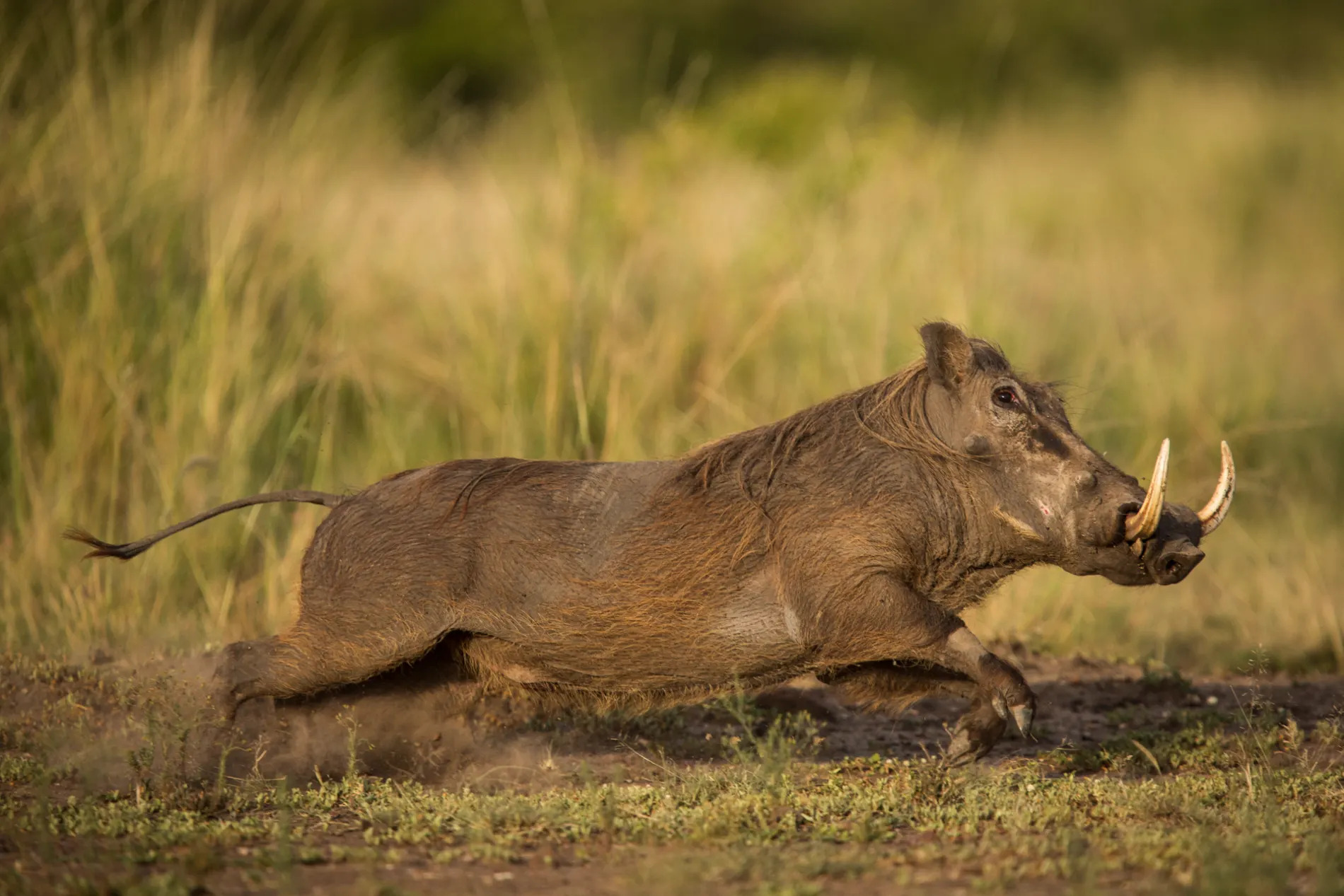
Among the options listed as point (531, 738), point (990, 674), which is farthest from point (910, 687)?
point (531, 738)

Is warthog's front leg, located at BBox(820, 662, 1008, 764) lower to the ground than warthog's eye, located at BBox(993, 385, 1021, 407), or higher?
lower

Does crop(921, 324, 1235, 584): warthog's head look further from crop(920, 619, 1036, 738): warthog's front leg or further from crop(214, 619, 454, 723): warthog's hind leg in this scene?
crop(214, 619, 454, 723): warthog's hind leg

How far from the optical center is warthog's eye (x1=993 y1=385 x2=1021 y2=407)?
4.20m

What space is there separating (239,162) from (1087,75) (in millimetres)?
12723

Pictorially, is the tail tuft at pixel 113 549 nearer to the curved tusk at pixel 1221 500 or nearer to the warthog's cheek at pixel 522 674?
the warthog's cheek at pixel 522 674

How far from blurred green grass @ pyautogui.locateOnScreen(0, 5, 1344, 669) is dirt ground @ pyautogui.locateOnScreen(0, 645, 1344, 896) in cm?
48

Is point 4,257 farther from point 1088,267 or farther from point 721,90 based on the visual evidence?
point 721,90

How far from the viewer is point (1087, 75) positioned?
57.3 feet

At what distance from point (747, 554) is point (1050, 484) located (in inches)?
32.4

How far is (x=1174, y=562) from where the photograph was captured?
3.99 m

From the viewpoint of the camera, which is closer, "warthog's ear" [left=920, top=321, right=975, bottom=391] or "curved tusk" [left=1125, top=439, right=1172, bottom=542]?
"curved tusk" [left=1125, top=439, right=1172, bottom=542]

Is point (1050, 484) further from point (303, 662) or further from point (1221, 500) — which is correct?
point (303, 662)

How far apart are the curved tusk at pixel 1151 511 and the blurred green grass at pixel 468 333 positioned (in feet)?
4.15

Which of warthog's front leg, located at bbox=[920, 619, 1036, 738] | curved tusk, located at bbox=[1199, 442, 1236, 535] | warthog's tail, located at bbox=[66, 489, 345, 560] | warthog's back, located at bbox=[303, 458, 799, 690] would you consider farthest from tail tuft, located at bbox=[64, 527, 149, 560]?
curved tusk, located at bbox=[1199, 442, 1236, 535]
